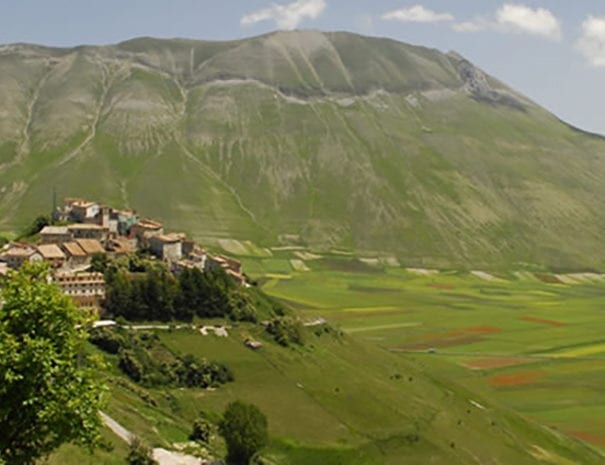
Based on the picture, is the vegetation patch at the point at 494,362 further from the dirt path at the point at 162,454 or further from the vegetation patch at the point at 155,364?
the dirt path at the point at 162,454

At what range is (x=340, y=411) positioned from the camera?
89.4 m

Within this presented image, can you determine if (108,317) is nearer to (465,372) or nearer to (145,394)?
(145,394)

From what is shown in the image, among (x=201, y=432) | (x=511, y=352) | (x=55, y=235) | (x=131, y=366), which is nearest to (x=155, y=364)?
(x=131, y=366)

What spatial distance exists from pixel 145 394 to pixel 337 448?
20651mm

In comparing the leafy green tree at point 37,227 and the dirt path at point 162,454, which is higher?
the leafy green tree at point 37,227

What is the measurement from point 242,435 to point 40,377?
4051cm

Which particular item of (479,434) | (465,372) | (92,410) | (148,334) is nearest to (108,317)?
(148,334)

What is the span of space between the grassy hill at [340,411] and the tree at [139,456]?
8084 millimetres

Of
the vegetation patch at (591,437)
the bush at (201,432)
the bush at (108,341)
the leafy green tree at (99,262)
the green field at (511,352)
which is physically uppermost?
the leafy green tree at (99,262)

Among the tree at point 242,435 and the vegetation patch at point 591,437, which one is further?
the vegetation patch at point 591,437

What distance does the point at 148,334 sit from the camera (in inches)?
3866

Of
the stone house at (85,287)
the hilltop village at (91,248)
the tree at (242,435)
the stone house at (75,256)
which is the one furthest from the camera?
the stone house at (75,256)

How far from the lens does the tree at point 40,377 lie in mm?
31438

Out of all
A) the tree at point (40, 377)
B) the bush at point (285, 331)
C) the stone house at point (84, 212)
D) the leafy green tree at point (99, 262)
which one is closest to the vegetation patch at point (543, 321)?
the bush at point (285, 331)
